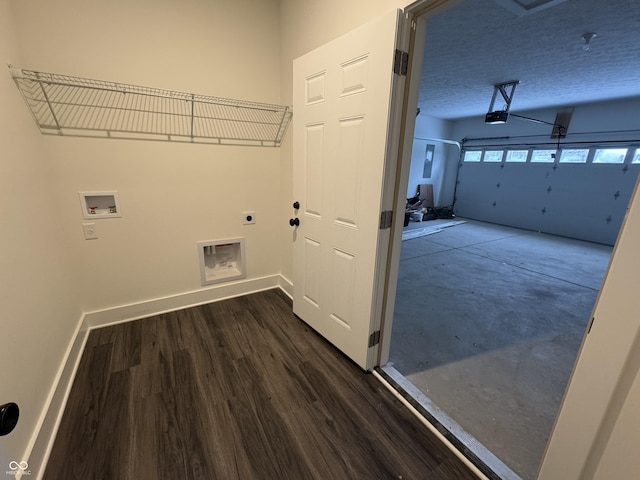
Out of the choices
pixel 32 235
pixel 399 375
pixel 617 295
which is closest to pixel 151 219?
pixel 32 235

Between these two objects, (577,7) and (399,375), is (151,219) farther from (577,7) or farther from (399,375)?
(577,7)

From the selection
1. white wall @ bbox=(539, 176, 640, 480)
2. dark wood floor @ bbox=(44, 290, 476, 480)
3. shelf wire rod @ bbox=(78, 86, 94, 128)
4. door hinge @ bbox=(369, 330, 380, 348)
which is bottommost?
dark wood floor @ bbox=(44, 290, 476, 480)

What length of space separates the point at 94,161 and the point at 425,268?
3.92m

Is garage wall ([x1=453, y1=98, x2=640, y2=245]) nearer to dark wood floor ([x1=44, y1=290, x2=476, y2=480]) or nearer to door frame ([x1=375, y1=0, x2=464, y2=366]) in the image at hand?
door frame ([x1=375, y1=0, x2=464, y2=366])

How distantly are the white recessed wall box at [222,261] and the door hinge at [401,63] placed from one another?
2.04 metres

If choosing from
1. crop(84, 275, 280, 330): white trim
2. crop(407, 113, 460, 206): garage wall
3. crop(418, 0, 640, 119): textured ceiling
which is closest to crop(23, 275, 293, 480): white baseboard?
crop(84, 275, 280, 330): white trim

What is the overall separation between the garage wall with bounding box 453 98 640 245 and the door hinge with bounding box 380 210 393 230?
22.4ft

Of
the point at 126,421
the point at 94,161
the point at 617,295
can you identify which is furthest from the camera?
the point at 94,161

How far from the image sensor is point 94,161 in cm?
203

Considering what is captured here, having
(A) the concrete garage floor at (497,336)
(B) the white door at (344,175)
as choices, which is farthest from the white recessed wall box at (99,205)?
(A) the concrete garage floor at (497,336)

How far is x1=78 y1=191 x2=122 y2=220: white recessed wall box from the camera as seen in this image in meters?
2.05

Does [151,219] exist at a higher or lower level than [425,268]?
higher

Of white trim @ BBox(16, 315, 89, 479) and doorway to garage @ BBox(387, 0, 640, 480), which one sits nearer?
white trim @ BBox(16, 315, 89, 479)

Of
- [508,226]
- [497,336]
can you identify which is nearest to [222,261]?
[497,336]
